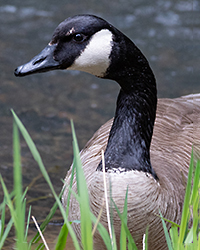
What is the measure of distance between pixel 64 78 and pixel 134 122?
3.22m

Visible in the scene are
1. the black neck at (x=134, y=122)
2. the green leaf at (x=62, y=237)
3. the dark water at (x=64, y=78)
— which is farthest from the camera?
the dark water at (x=64, y=78)

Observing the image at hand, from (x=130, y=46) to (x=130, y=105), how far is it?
0.37 meters

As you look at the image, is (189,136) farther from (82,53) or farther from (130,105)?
Answer: (82,53)

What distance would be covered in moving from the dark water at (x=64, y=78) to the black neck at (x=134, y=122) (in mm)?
1383

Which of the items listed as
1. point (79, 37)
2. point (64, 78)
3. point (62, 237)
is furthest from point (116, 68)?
point (64, 78)

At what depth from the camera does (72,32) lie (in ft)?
7.88

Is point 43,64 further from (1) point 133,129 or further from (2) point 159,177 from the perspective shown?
(2) point 159,177

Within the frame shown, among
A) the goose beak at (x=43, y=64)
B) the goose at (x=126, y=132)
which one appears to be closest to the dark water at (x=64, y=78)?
the goose at (x=126, y=132)

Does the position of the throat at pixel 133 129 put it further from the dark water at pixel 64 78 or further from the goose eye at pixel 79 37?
the dark water at pixel 64 78

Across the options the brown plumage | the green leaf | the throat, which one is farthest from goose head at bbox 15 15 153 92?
the green leaf

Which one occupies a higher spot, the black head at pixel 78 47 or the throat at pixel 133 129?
the black head at pixel 78 47

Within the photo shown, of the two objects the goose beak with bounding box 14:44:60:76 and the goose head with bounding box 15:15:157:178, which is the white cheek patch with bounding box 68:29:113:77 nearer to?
the goose head with bounding box 15:15:157:178

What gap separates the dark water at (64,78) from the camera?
4594 millimetres

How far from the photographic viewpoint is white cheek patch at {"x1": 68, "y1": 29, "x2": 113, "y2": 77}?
2412mm
